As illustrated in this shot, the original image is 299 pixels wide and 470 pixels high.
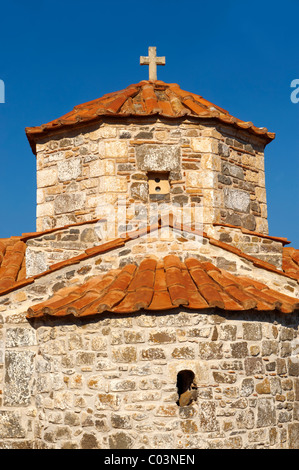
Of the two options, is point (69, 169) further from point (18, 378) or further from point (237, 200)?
point (18, 378)

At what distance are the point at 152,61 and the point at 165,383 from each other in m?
6.37

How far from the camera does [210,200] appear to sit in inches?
377

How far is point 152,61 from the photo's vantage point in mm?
11156

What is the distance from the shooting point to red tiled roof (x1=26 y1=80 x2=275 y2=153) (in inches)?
379

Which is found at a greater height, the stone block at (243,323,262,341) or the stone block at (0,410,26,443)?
the stone block at (243,323,262,341)

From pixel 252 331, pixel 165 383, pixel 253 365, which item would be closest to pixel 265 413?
pixel 253 365

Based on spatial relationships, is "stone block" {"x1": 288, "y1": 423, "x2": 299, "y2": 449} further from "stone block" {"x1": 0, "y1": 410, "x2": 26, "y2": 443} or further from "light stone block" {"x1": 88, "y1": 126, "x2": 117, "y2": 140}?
"light stone block" {"x1": 88, "y1": 126, "x2": 117, "y2": 140}

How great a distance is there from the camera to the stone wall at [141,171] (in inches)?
372

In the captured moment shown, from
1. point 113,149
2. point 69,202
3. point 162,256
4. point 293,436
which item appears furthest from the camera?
point 69,202

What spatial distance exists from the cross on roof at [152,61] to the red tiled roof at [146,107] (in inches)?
5.9

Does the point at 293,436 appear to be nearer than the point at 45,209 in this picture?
Yes

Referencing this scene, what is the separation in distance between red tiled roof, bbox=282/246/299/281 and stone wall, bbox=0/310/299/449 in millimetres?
1885

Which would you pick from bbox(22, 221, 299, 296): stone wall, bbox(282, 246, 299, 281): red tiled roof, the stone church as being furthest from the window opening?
bbox(282, 246, 299, 281): red tiled roof
